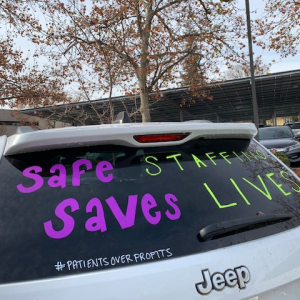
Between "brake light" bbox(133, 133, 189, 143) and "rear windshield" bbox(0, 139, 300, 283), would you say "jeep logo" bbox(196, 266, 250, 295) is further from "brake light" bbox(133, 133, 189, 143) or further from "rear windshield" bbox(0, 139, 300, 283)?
"brake light" bbox(133, 133, 189, 143)

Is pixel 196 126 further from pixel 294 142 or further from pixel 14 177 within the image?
pixel 294 142

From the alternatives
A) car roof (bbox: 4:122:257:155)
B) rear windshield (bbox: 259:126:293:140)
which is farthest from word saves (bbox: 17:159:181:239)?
rear windshield (bbox: 259:126:293:140)

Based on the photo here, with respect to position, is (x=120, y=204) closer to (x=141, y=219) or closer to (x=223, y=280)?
(x=141, y=219)

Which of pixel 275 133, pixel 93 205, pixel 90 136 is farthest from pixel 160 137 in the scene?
pixel 275 133

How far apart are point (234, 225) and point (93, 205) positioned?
66 centimetres

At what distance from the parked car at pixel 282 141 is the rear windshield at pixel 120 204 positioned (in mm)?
11174

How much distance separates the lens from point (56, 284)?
117 cm

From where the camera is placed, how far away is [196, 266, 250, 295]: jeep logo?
1.22 meters

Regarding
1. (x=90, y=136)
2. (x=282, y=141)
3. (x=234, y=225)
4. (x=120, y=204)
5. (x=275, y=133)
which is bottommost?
(x=234, y=225)

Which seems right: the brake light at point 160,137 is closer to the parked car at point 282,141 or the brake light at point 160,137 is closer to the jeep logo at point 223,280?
the jeep logo at point 223,280

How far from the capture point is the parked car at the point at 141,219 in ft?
3.98

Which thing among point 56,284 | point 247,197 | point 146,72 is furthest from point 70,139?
point 146,72

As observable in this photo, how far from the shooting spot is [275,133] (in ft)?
44.7

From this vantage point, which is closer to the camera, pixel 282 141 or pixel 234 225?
pixel 234 225
